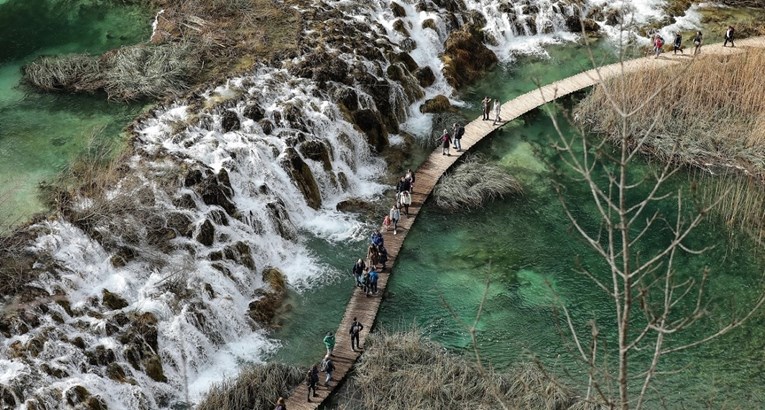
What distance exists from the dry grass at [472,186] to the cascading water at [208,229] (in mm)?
2065

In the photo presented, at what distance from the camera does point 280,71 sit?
2636 centimetres

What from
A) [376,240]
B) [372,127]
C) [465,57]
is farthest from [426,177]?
[465,57]

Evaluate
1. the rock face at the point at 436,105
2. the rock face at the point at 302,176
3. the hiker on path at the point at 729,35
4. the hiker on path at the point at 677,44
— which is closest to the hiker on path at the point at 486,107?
the rock face at the point at 436,105

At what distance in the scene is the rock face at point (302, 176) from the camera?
2330cm

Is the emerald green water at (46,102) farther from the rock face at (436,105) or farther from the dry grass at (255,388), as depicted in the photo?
the rock face at (436,105)

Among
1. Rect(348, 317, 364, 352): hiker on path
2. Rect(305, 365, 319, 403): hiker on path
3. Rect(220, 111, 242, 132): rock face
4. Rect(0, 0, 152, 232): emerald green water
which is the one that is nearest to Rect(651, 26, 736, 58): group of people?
Rect(220, 111, 242, 132): rock face

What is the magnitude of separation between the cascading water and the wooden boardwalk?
137 centimetres

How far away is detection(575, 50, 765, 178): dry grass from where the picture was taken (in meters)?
24.7

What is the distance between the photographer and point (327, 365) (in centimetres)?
1761

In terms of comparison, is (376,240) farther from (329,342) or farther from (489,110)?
(489,110)

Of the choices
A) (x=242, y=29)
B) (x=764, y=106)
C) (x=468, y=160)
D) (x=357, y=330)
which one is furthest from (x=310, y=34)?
(x=764, y=106)

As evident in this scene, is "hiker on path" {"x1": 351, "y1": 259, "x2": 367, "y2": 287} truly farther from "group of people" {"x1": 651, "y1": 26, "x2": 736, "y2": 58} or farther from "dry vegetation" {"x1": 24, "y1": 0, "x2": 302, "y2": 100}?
"group of people" {"x1": 651, "y1": 26, "x2": 736, "y2": 58}

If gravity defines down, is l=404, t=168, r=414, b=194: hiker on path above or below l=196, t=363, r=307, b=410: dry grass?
above

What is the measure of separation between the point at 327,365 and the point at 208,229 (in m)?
5.53
